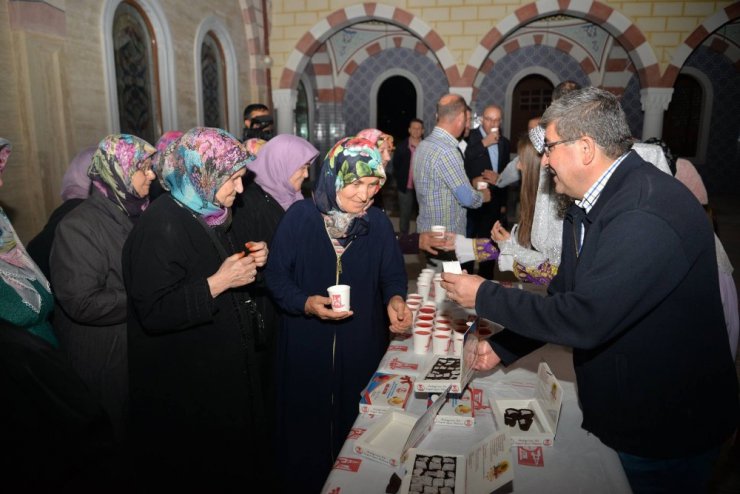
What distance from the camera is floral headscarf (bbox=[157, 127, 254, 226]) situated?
207cm

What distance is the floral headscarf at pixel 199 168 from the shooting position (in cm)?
207

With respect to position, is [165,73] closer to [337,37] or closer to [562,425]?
[562,425]

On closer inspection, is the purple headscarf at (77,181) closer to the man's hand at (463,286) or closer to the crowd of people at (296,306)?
the crowd of people at (296,306)

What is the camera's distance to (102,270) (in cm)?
→ 224

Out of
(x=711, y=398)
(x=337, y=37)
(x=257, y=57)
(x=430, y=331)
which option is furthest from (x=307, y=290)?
(x=337, y=37)

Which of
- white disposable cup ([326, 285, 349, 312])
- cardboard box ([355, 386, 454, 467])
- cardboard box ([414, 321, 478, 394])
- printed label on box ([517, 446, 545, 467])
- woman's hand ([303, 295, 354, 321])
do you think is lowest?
printed label on box ([517, 446, 545, 467])

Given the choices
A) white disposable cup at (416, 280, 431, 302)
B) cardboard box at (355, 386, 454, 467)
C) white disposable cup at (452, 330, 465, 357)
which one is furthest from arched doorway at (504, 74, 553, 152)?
cardboard box at (355, 386, 454, 467)

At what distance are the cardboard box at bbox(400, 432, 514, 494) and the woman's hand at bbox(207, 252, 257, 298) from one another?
976mm

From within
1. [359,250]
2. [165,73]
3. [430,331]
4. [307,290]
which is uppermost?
[165,73]

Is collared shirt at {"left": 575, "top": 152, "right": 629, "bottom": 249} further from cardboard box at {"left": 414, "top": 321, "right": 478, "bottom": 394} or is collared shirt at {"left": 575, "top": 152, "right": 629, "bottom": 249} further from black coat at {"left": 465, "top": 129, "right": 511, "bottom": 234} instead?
black coat at {"left": 465, "top": 129, "right": 511, "bottom": 234}

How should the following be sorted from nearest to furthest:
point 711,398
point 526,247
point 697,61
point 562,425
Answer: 1. point 711,398
2. point 562,425
3. point 526,247
4. point 697,61

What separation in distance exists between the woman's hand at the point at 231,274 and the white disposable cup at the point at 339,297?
0.36 meters

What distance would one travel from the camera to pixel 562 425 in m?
1.71

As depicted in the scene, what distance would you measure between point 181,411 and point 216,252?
662mm
